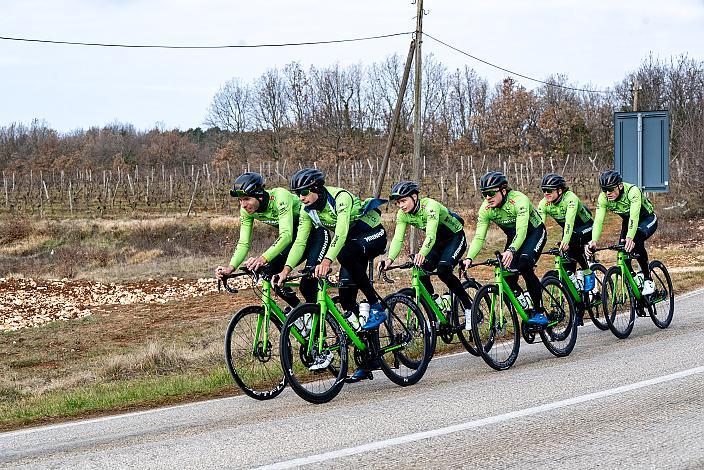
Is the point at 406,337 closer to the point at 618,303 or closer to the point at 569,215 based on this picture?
the point at 569,215

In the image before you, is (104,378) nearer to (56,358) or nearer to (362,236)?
(56,358)

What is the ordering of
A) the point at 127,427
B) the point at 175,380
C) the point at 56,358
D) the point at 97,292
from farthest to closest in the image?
the point at 97,292, the point at 56,358, the point at 175,380, the point at 127,427

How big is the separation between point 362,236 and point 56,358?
10569 mm

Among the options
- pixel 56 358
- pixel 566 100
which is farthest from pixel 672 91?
pixel 56 358

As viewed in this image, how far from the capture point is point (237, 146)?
294 ft

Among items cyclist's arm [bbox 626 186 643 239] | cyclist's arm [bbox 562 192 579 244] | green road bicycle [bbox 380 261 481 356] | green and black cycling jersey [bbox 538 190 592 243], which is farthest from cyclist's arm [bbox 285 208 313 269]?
cyclist's arm [bbox 626 186 643 239]

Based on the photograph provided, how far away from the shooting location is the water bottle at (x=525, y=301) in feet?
35.1

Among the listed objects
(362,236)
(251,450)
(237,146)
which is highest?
(237,146)

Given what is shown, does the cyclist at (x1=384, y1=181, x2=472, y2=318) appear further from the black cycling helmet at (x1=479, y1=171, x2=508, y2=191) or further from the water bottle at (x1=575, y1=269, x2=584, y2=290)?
the water bottle at (x1=575, y1=269, x2=584, y2=290)

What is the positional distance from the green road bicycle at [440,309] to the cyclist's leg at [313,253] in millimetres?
816

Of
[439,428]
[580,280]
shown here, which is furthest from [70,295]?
[439,428]

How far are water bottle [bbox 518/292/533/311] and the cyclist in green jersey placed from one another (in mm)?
1748

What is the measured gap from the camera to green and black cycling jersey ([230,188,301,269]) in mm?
9102

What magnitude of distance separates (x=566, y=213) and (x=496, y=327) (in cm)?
296
